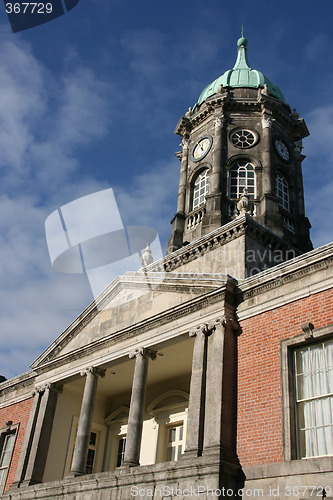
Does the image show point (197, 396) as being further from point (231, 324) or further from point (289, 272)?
point (289, 272)

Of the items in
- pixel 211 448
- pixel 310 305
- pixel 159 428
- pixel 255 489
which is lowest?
pixel 255 489

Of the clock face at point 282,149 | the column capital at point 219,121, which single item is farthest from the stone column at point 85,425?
the clock face at point 282,149

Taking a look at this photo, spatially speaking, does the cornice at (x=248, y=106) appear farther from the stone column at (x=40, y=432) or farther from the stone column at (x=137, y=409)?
the stone column at (x=40, y=432)

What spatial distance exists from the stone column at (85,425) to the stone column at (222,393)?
500cm

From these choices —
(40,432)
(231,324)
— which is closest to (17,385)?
(40,432)

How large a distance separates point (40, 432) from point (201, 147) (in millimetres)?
16436

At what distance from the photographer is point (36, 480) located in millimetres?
17984

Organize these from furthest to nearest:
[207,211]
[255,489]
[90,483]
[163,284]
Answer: [207,211] → [163,284] → [90,483] → [255,489]

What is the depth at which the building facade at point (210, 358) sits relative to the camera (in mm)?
12594

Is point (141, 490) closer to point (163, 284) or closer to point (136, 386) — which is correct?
point (136, 386)

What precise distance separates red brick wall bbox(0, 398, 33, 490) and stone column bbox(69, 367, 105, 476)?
416 cm

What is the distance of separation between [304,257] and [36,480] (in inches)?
462

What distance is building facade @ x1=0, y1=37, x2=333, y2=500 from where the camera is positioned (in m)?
12.6

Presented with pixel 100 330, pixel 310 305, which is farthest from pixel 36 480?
pixel 310 305
